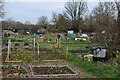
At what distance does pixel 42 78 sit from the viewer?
426 inches

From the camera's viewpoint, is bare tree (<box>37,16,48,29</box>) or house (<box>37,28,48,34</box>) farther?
bare tree (<box>37,16,48,29</box>)

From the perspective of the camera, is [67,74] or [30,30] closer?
[67,74]

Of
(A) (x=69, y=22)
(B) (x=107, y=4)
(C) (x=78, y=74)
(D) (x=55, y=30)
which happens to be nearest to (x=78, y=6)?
(A) (x=69, y=22)

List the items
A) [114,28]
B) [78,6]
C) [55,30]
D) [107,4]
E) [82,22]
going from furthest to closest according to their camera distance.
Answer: [78,6], [82,22], [55,30], [107,4], [114,28]

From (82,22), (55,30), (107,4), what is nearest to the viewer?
(107,4)

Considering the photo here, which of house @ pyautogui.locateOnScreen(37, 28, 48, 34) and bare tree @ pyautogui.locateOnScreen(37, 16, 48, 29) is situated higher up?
bare tree @ pyautogui.locateOnScreen(37, 16, 48, 29)

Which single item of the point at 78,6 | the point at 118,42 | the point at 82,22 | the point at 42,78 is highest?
the point at 78,6

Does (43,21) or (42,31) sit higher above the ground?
(43,21)

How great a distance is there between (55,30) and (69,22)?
268 inches

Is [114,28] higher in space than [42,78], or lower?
higher

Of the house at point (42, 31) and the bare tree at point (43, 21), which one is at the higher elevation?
the bare tree at point (43, 21)

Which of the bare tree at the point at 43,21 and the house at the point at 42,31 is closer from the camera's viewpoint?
the house at the point at 42,31

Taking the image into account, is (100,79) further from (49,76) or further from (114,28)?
(114,28)

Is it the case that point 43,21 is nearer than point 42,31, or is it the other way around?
point 42,31
